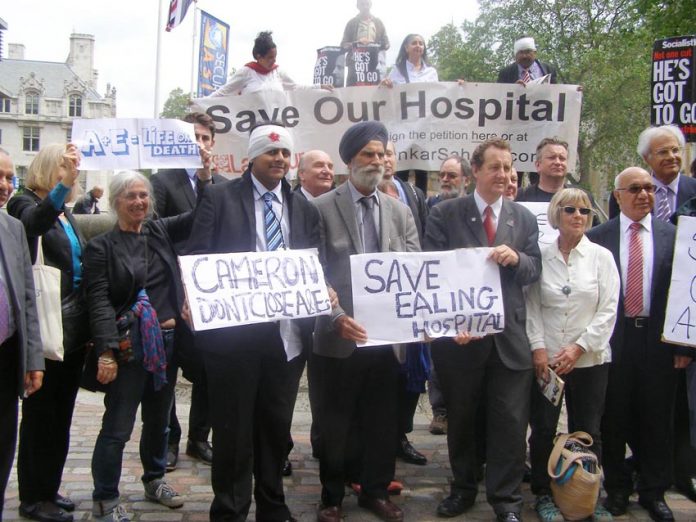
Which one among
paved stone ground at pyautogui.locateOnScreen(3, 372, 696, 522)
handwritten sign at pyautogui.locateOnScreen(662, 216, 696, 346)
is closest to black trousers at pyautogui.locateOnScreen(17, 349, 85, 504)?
paved stone ground at pyautogui.locateOnScreen(3, 372, 696, 522)

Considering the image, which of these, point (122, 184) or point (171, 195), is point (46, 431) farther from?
point (171, 195)

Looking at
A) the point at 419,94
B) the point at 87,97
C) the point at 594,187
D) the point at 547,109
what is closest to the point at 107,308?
the point at 419,94

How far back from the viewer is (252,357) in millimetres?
4172

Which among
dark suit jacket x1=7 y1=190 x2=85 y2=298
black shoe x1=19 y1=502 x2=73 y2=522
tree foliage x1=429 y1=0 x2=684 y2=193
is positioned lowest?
black shoe x1=19 y1=502 x2=73 y2=522

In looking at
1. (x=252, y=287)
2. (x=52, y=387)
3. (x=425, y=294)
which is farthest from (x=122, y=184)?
(x=425, y=294)

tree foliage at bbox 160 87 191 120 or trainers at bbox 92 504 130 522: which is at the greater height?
tree foliage at bbox 160 87 191 120

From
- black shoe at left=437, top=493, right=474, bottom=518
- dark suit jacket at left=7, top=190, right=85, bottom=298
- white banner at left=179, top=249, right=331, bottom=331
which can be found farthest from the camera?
black shoe at left=437, top=493, right=474, bottom=518

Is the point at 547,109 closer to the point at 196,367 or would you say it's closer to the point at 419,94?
the point at 419,94

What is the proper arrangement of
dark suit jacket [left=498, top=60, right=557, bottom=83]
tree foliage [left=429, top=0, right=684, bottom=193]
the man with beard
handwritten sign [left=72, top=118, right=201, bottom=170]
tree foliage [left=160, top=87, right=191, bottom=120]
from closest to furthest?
handwritten sign [left=72, top=118, right=201, bottom=170] < the man with beard < dark suit jacket [left=498, top=60, right=557, bottom=83] < tree foliage [left=429, top=0, right=684, bottom=193] < tree foliage [left=160, top=87, right=191, bottom=120]

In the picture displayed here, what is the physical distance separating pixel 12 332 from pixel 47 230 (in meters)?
0.66

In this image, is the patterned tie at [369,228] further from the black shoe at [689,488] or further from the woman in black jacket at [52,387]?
the black shoe at [689,488]

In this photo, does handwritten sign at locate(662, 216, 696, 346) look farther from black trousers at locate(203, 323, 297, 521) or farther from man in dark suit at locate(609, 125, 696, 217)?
black trousers at locate(203, 323, 297, 521)

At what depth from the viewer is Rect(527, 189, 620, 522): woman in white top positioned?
15.1ft

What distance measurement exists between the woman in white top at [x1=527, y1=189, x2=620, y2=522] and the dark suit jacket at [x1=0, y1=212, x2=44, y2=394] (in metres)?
2.97
